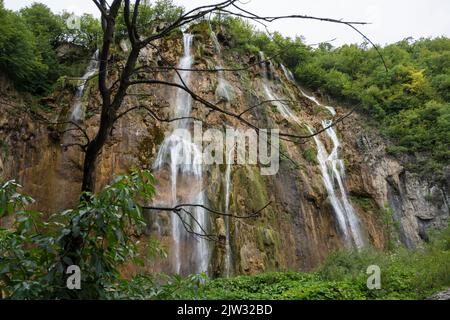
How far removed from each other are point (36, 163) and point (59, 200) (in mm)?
1691

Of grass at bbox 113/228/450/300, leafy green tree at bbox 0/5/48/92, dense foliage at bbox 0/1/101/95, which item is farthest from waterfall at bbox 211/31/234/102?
grass at bbox 113/228/450/300

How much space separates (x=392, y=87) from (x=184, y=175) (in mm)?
17254

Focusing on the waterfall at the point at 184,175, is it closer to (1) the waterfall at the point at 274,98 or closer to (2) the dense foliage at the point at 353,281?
(2) the dense foliage at the point at 353,281

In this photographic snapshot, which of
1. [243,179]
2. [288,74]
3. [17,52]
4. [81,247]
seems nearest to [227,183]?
[243,179]

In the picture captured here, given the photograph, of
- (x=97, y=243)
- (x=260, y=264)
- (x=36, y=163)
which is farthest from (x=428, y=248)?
(x=36, y=163)

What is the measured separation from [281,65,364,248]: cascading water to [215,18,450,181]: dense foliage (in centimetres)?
386

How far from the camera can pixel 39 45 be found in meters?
18.4

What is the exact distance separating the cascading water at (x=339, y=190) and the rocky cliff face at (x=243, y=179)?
0.29m

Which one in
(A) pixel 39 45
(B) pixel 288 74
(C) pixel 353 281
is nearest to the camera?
(C) pixel 353 281

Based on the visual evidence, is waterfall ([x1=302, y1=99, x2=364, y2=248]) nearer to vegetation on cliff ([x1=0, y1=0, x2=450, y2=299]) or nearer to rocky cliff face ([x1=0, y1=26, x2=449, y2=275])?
rocky cliff face ([x1=0, y1=26, x2=449, y2=275])

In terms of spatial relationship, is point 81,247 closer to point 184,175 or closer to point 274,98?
point 184,175

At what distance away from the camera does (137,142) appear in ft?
47.8

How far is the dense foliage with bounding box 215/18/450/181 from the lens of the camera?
20703 millimetres
